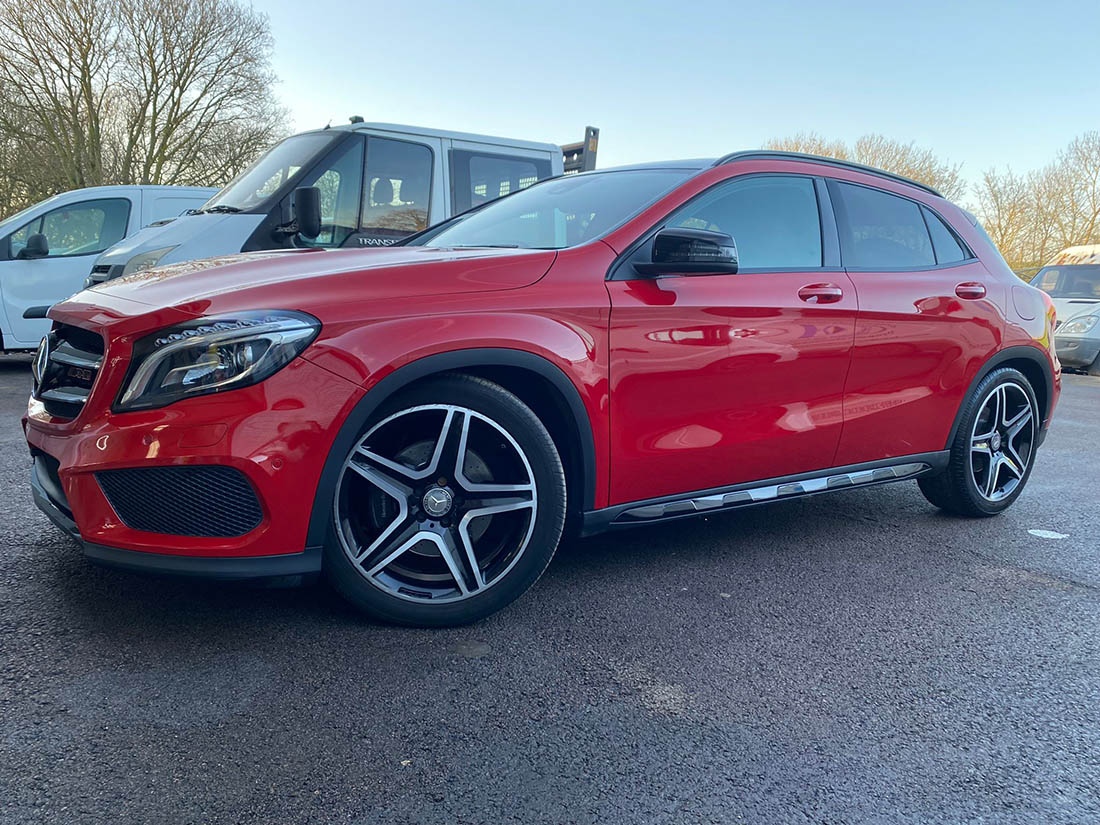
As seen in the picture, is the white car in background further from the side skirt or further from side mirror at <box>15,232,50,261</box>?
side mirror at <box>15,232,50,261</box>

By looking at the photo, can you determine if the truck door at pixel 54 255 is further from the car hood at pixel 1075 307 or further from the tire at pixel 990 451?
the car hood at pixel 1075 307

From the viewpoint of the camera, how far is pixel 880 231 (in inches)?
159

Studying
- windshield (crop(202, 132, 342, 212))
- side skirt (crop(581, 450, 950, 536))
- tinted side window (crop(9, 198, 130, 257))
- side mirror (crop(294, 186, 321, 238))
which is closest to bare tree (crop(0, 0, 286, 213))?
tinted side window (crop(9, 198, 130, 257))

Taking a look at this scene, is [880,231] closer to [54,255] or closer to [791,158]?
[791,158]

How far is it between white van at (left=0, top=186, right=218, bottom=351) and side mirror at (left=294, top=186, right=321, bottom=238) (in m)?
2.95

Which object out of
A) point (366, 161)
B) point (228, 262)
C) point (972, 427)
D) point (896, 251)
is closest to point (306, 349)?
point (228, 262)

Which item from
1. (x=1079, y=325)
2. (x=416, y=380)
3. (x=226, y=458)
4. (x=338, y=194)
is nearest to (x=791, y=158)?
(x=416, y=380)

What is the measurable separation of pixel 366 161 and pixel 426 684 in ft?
18.6

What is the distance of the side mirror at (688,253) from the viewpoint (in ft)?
9.93

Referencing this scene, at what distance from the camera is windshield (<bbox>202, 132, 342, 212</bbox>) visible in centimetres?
705

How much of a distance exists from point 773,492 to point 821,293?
820 millimetres

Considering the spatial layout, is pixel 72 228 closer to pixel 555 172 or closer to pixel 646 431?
pixel 555 172

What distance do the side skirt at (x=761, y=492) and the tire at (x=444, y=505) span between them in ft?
1.03

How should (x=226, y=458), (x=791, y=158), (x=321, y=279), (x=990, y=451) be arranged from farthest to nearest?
(x=990, y=451) → (x=791, y=158) → (x=321, y=279) → (x=226, y=458)
